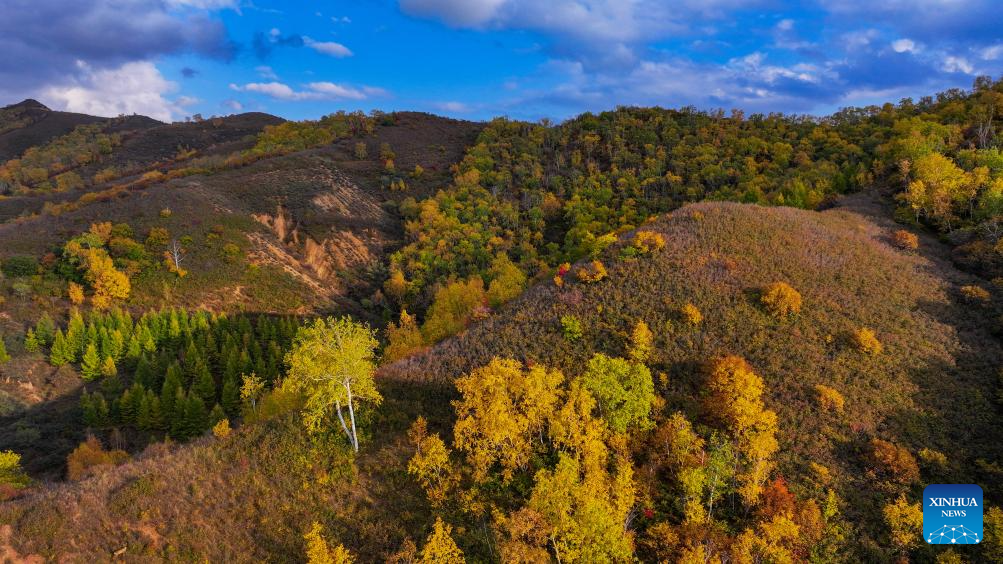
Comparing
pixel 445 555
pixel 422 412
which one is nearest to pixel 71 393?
pixel 422 412

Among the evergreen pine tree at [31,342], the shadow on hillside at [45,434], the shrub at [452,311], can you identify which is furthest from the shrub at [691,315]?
the evergreen pine tree at [31,342]

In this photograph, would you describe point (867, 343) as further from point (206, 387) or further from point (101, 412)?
point (101, 412)

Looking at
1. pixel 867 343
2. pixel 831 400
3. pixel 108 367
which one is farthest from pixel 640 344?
pixel 108 367

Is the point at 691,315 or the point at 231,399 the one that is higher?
the point at 691,315

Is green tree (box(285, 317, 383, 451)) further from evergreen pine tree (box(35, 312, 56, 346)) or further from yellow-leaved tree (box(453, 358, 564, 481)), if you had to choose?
evergreen pine tree (box(35, 312, 56, 346))

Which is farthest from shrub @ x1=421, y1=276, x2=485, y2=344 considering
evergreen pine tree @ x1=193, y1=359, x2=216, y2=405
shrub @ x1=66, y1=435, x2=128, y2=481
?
shrub @ x1=66, y1=435, x2=128, y2=481

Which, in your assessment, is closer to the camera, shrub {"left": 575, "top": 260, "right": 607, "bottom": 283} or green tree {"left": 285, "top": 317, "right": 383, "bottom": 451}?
green tree {"left": 285, "top": 317, "right": 383, "bottom": 451}

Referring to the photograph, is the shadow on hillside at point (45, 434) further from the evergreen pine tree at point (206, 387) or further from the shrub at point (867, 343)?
the shrub at point (867, 343)

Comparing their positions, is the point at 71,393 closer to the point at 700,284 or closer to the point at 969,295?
the point at 700,284
